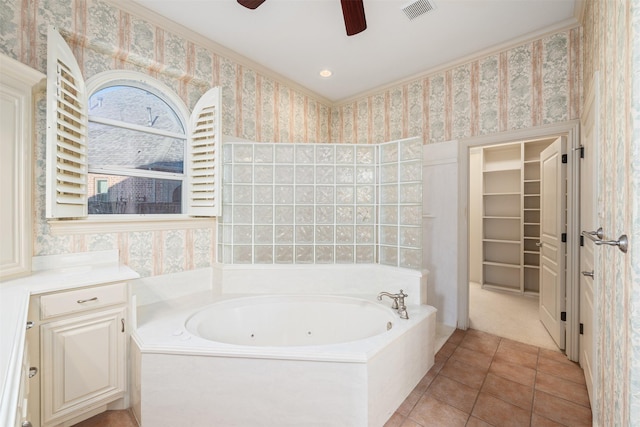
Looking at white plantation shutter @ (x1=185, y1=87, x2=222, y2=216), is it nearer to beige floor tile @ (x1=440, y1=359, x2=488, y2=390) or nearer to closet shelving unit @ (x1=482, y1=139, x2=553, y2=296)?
beige floor tile @ (x1=440, y1=359, x2=488, y2=390)

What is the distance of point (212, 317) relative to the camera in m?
2.15

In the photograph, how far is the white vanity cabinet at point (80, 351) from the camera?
149 centimetres

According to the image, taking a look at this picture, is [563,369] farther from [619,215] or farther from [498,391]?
[619,215]

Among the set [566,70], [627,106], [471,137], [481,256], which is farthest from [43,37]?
[481,256]

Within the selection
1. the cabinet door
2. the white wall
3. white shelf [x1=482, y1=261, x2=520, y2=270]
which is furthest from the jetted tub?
white shelf [x1=482, y1=261, x2=520, y2=270]

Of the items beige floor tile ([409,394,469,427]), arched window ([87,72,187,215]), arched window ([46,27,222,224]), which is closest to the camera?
beige floor tile ([409,394,469,427])

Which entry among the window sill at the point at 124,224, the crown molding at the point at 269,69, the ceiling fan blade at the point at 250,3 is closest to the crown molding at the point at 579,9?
the crown molding at the point at 269,69

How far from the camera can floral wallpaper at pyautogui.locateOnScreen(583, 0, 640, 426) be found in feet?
2.67

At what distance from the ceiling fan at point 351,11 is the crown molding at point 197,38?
0.96 metres

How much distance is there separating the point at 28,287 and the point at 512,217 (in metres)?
5.27

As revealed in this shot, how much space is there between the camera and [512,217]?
4305 millimetres

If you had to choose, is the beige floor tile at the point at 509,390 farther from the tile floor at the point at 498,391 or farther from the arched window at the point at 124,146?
the arched window at the point at 124,146

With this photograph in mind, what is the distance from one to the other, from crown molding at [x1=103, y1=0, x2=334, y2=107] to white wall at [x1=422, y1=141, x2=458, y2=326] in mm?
1805

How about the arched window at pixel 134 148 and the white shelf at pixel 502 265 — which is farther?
the white shelf at pixel 502 265
